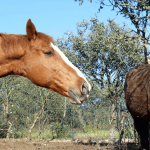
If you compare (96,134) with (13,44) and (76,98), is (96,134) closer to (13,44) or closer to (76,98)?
(76,98)

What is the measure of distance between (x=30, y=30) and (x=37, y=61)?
0.38 m

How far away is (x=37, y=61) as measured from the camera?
253 cm

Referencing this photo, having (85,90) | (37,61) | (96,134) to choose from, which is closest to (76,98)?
(85,90)

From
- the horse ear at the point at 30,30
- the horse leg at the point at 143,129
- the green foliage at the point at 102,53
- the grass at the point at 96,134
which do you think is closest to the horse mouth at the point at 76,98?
the horse ear at the point at 30,30

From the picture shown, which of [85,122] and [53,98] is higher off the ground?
[53,98]

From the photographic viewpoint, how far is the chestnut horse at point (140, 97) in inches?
148

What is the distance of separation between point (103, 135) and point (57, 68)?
5350 millimetres

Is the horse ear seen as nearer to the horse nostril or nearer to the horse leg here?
the horse nostril

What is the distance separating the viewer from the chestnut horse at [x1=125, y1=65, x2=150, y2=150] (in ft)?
12.4

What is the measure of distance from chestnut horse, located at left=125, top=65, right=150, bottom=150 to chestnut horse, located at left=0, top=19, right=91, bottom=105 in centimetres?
180

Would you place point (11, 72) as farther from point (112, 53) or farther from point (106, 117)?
point (112, 53)

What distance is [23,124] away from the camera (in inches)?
310

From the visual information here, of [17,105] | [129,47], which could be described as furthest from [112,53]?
[17,105]

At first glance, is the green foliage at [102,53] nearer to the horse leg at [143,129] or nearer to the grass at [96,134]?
the grass at [96,134]
